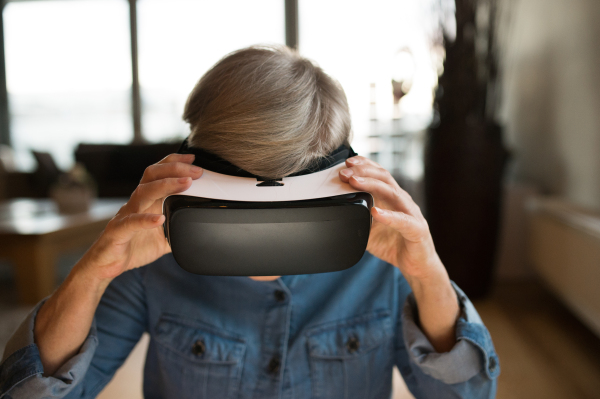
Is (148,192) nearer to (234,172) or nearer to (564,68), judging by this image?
(234,172)

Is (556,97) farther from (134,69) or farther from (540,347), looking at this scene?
(134,69)

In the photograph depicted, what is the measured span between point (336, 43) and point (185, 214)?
193 inches

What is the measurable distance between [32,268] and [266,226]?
228 centimetres

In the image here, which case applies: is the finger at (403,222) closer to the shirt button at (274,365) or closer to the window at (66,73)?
the shirt button at (274,365)

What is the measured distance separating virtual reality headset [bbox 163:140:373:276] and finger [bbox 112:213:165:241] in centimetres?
2

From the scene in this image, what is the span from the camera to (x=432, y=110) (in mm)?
2398

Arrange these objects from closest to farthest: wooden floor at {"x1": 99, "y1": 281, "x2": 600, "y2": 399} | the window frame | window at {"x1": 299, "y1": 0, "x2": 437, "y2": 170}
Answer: wooden floor at {"x1": 99, "y1": 281, "x2": 600, "y2": 399}
window at {"x1": 299, "y1": 0, "x2": 437, "y2": 170}
the window frame

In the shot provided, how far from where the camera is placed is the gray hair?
20.8 inches

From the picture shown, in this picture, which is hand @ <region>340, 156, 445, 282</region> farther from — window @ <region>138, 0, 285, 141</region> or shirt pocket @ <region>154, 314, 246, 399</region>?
window @ <region>138, 0, 285, 141</region>

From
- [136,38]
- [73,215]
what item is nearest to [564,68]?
[73,215]

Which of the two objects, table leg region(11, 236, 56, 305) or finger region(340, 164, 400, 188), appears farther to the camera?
table leg region(11, 236, 56, 305)

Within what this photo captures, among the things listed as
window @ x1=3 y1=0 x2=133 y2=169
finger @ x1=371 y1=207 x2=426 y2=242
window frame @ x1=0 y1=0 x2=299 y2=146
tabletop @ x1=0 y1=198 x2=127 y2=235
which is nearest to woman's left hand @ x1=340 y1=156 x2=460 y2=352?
finger @ x1=371 y1=207 x2=426 y2=242

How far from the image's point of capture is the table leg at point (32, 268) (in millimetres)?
2260

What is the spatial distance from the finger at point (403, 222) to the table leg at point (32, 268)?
87.7 inches
